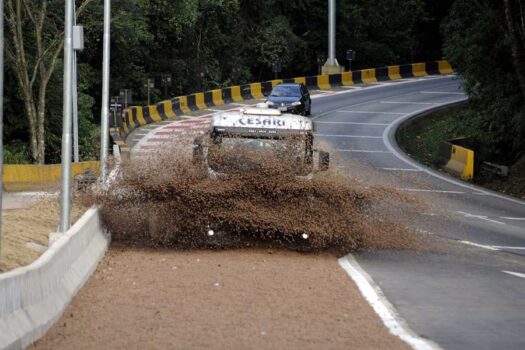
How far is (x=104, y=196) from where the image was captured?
727 inches

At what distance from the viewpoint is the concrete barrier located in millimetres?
9695

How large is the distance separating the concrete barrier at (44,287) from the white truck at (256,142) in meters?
3.25

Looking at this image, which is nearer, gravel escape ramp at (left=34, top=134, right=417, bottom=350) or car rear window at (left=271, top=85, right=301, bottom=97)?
gravel escape ramp at (left=34, top=134, right=417, bottom=350)

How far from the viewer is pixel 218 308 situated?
41.0ft

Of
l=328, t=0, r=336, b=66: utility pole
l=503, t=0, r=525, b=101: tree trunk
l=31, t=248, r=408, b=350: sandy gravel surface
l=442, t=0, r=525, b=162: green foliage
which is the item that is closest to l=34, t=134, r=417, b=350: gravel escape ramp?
l=31, t=248, r=408, b=350: sandy gravel surface

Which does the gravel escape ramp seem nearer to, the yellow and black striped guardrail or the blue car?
the yellow and black striped guardrail

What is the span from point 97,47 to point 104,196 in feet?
124

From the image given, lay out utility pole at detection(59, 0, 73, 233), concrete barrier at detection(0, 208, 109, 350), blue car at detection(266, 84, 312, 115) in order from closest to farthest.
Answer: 1. concrete barrier at detection(0, 208, 109, 350)
2. utility pole at detection(59, 0, 73, 233)
3. blue car at detection(266, 84, 312, 115)

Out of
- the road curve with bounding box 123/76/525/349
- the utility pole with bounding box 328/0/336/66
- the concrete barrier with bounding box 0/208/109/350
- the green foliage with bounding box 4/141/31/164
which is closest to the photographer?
the concrete barrier with bounding box 0/208/109/350

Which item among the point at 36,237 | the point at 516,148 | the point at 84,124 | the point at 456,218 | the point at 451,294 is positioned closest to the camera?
the point at 451,294

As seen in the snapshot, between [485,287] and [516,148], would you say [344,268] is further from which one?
[516,148]

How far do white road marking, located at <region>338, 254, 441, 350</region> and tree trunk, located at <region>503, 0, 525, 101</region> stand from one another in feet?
64.1

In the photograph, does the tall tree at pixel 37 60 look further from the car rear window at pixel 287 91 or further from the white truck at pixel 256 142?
the white truck at pixel 256 142

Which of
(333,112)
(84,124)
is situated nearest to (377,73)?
(333,112)
